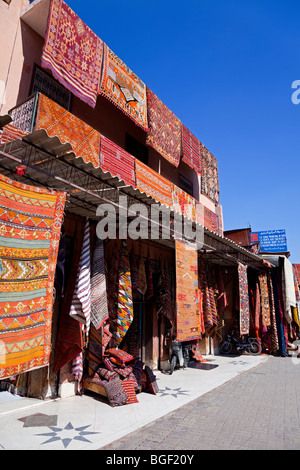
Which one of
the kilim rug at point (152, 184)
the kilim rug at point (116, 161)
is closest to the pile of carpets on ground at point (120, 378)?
the kilim rug at point (116, 161)

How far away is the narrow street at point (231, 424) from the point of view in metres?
3.37

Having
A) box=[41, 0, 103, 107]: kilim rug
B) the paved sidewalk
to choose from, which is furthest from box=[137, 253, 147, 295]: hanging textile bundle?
box=[41, 0, 103, 107]: kilim rug

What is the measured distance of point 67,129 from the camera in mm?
5566

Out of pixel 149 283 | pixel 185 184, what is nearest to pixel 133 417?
pixel 149 283

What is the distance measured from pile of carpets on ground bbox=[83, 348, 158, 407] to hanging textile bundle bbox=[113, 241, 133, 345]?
13.5 inches

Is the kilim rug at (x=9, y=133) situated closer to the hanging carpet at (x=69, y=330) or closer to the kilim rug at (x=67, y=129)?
the kilim rug at (x=67, y=129)

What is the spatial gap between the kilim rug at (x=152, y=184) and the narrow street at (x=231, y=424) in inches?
183

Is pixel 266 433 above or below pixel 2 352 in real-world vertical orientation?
below

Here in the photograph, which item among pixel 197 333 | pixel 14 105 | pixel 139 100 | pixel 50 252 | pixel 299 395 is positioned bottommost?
pixel 299 395

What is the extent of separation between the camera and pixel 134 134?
27.5ft

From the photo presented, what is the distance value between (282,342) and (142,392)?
25.6 ft

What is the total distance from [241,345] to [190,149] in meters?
7.53
